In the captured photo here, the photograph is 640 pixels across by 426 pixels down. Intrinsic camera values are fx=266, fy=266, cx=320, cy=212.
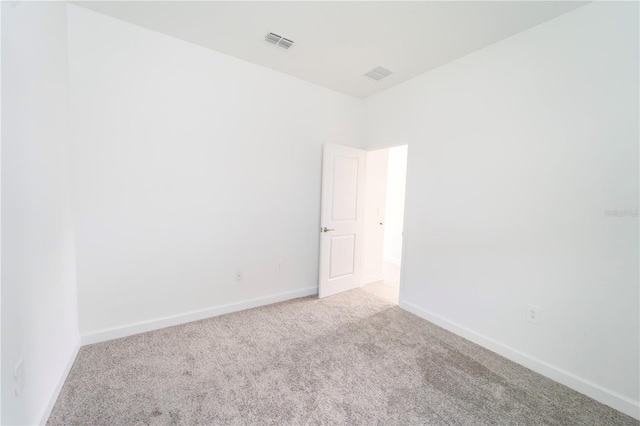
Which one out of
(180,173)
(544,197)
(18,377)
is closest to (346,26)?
(180,173)

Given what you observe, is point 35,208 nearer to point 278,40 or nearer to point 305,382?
point 305,382

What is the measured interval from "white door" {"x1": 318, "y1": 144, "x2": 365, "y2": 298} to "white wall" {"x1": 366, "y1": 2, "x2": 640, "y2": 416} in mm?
966

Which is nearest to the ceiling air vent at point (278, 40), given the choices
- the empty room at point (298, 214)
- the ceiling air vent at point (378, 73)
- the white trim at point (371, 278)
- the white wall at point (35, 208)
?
the empty room at point (298, 214)

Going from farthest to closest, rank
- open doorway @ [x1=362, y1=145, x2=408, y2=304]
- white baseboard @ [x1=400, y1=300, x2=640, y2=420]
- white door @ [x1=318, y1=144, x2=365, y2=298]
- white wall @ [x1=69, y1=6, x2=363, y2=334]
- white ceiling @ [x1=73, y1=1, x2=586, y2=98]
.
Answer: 1. open doorway @ [x1=362, y1=145, x2=408, y2=304]
2. white door @ [x1=318, y1=144, x2=365, y2=298]
3. white wall @ [x1=69, y1=6, x2=363, y2=334]
4. white ceiling @ [x1=73, y1=1, x2=586, y2=98]
5. white baseboard @ [x1=400, y1=300, x2=640, y2=420]

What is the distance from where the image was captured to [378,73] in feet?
9.95

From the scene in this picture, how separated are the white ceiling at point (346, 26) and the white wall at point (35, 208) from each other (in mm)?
811

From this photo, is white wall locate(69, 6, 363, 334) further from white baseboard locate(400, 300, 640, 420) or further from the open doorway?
white baseboard locate(400, 300, 640, 420)

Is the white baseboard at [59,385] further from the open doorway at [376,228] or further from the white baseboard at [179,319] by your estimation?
the open doorway at [376,228]

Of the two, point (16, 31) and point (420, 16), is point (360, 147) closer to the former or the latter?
point (420, 16)

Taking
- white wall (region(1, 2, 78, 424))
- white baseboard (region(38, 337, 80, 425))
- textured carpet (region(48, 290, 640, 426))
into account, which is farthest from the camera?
textured carpet (region(48, 290, 640, 426))

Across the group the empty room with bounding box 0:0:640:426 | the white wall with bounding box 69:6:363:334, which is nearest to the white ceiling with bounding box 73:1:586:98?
the empty room with bounding box 0:0:640:426

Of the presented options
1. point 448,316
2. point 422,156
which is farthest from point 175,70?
point 448,316

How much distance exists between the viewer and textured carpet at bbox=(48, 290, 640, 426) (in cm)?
162

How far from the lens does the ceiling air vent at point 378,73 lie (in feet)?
9.66
